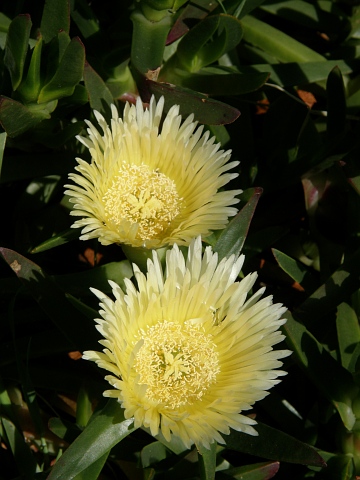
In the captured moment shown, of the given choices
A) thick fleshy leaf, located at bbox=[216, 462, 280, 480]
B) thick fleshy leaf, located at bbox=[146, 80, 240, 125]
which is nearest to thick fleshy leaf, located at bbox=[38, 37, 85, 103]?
thick fleshy leaf, located at bbox=[146, 80, 240, 125]

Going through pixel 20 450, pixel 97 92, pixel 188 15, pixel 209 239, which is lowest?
pixel 20 450

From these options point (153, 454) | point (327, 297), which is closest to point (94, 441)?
point (153, 454)

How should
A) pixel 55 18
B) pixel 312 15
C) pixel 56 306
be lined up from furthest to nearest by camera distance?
1. pixel 312 15
2. pixel 55 18
3. pixel 56 306

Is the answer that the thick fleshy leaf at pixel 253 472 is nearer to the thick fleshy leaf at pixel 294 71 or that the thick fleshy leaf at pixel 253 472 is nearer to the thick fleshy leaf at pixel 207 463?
the thick fleshy leaf at pixel 207 463

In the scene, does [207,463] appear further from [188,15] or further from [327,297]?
[188,15]

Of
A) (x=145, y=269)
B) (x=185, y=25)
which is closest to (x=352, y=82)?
(x=185, y=25)

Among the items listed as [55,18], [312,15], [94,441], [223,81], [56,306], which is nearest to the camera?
[94,441]

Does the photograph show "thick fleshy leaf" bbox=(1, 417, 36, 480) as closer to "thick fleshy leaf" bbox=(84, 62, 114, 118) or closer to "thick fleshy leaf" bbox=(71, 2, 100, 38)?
"thick fleshy leaf" bbox=(84, 62, 114, 118)
